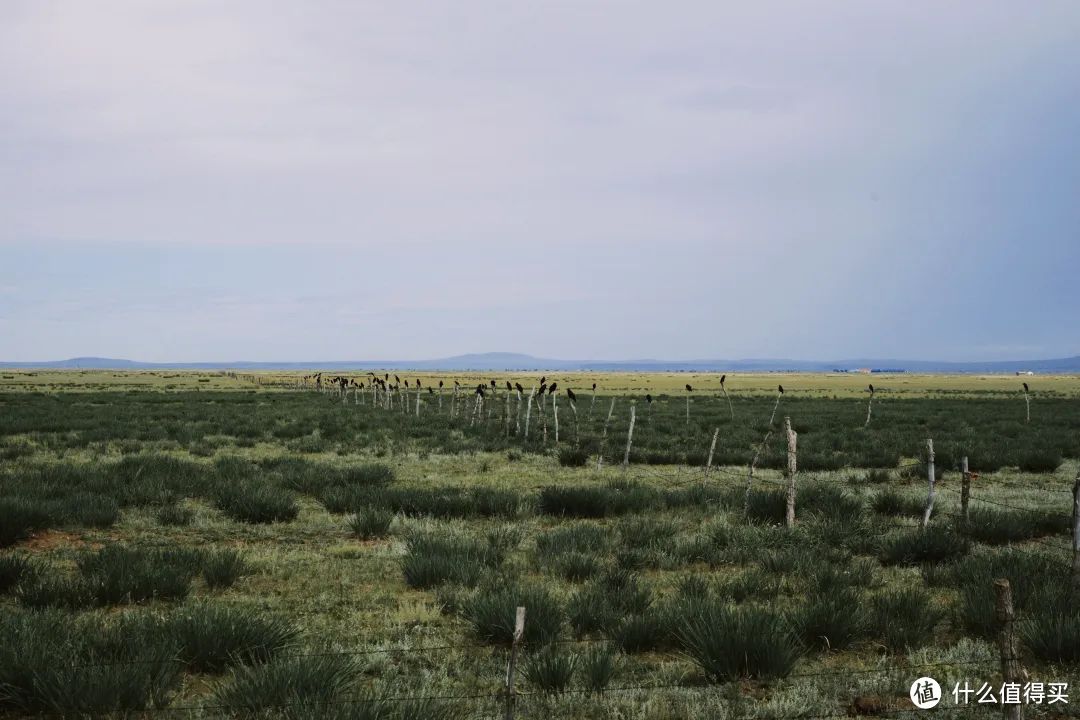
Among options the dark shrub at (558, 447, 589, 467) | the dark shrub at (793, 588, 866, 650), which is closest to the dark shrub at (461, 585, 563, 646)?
the dark shrub at (793, 588, 866, 650)

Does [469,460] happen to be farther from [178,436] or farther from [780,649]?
[780,649]

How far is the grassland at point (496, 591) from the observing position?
599 centimetres

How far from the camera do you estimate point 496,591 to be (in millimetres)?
8625

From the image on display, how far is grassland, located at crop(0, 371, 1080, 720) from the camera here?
5.99m

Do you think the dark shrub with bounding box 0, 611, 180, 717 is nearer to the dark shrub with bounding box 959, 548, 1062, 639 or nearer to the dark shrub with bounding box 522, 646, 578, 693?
the dark shrub with bounding box 522, 646, 578, 693

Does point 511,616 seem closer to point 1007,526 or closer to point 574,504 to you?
point 574,504

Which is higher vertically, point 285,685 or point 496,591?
point 285,685

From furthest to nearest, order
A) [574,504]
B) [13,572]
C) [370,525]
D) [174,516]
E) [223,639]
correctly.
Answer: [574,504], [174,516], [370,525], [13,572], [223,639]

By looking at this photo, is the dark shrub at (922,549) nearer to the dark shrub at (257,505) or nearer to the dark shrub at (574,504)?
the dark shrub at (574,504)

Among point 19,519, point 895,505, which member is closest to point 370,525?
point 19,519

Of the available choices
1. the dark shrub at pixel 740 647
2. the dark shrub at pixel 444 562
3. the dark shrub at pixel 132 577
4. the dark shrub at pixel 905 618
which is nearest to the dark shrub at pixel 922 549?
the dark shrub at pixel 905 618

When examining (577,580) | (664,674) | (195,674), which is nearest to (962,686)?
(664,674)

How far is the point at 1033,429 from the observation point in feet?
108

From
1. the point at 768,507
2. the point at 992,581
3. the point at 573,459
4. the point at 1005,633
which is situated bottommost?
the point at 573,459
